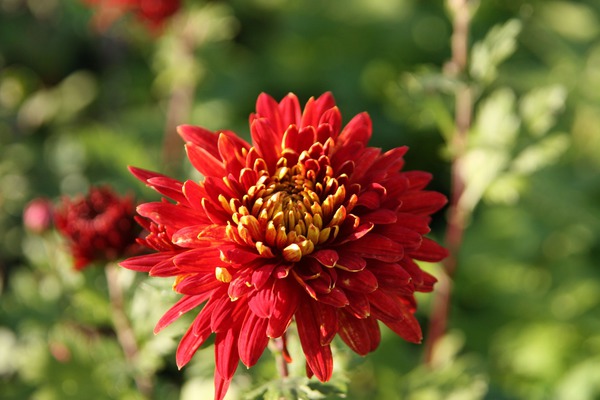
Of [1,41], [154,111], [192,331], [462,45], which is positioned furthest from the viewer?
[1,41]

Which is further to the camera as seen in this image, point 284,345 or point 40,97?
point 40,97

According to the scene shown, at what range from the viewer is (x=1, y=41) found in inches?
151

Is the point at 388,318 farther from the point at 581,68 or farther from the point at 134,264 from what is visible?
the point at 581,68

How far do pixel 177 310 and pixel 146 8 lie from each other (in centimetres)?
190

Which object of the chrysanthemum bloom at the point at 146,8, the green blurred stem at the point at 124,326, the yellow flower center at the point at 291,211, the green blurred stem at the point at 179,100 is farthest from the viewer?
the green blurred stem at the point at 179,100

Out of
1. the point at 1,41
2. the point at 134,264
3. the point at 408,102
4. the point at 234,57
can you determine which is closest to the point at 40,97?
the point at 1,41

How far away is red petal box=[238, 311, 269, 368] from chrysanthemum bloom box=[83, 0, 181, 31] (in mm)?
1894

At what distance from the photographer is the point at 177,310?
1.25 metres

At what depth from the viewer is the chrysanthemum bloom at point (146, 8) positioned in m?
2.81

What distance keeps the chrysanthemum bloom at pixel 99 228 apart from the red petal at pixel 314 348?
70cm

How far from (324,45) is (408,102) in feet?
5.31

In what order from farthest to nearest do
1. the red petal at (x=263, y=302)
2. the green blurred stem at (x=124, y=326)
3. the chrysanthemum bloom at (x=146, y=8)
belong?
1. the chrysanthemum bloom at (x=146, y=8)
2. the green blurred stem at (x=124, y=326)
3. the red petal at (x=263, y=302)

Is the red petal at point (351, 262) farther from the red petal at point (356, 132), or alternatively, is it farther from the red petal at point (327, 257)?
the red petal at point (356, 132)

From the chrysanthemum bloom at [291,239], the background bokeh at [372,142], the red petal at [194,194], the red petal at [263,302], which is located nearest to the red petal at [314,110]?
the chrysanthemum bloom at [291,239]
